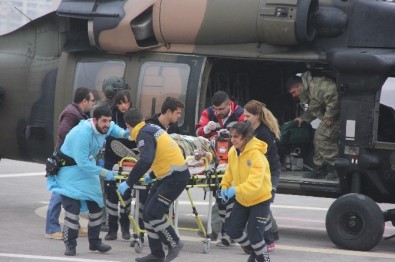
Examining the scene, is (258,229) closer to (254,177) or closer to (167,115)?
(254,177)

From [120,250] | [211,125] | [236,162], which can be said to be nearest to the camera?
[236,162]

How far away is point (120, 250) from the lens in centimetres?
1160

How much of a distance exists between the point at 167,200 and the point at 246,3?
3.46m

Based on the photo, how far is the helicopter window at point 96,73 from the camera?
1390cm

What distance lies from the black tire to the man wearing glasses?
4.17 feet

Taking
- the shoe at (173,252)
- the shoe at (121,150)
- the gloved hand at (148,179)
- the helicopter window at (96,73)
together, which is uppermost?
the helicopter window at (96,73)

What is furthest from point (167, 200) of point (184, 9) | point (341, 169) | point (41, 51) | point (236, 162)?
point (41, 51)

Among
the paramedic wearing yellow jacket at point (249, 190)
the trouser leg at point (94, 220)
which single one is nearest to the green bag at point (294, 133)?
the trouser leg at point (94, 220)

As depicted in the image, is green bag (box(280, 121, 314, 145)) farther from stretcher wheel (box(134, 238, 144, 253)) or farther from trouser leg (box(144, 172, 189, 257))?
trouser leg (box(144, 172, 189, 257))

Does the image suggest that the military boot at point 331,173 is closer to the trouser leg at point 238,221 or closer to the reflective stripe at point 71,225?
the trouser leg at point 238,221

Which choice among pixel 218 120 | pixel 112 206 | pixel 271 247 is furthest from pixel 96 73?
pixel 271 247

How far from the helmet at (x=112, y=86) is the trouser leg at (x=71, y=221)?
2.30 meters

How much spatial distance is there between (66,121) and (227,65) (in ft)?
9.32

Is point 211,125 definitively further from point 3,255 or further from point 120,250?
point 3,255
